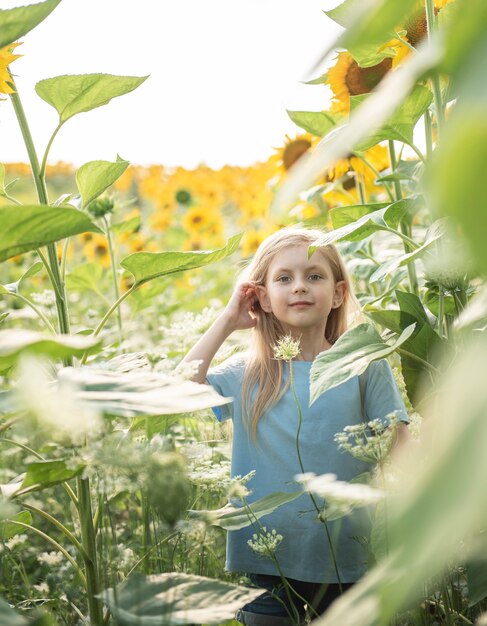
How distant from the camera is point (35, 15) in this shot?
574 millimetres

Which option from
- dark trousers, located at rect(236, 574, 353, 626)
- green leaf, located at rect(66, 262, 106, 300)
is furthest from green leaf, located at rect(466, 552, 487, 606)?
green leaf, located at rect(66, 262, 106, 300)

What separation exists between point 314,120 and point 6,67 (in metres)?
0.64

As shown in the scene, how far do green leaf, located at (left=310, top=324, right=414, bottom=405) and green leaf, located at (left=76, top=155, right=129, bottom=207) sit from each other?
303 mm

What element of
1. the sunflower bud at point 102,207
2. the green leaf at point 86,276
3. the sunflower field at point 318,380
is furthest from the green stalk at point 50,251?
the sunflower bud at point 102,207

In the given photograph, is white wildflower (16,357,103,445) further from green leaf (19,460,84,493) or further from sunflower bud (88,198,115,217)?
sunflower bud (88,198,115,217)

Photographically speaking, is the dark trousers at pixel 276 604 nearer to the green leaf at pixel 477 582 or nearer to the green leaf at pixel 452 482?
the green leaf at pixel 477 582

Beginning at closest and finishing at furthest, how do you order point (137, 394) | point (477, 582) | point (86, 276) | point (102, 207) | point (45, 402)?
point (45, 402) < point (137, 394) < point (477, 582) < point (86, 276) < point (102, 207)

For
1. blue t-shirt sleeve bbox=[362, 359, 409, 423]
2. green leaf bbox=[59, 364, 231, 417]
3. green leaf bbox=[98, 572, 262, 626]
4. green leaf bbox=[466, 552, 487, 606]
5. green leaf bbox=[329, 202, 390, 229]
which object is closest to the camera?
green leaf bbox=[59, 364, 231, 417]

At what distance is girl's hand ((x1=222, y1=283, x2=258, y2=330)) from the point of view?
133cm

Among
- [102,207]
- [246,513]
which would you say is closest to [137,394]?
[246,513]

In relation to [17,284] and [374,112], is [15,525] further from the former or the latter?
[374,112]

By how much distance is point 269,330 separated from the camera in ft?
4.40

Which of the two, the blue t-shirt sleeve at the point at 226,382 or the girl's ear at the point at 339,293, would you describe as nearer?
the blue t-shirt sleeve at the point at 226,382

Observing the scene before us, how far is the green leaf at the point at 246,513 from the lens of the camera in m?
0.79
